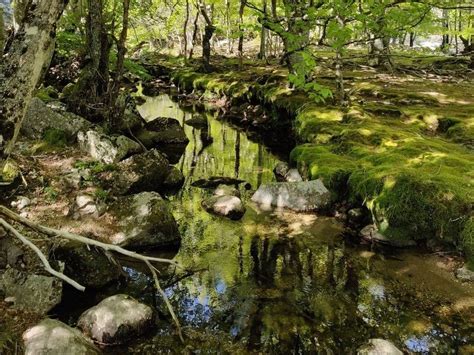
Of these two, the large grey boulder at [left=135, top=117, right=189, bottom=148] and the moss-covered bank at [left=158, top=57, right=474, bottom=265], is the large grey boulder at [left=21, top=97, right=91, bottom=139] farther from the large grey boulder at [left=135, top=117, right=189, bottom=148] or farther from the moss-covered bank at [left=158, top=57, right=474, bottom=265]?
the moss-covered bank at [left=158, top=57, right=474, bottom=265]

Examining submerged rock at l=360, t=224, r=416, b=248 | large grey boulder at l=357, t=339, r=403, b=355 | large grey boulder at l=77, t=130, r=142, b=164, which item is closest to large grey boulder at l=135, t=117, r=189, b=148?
large grey boulder at l=77, t=130, r=142, b=164

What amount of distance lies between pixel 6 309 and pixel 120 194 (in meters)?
3.69

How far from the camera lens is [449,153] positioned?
863cm

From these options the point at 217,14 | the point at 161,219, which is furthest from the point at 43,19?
the point at 217,14

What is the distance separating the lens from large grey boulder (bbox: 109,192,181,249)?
22.6 feet

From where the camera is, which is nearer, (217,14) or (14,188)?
(14,188)

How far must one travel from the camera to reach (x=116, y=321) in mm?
4840

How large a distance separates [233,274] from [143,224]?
1.74 metres

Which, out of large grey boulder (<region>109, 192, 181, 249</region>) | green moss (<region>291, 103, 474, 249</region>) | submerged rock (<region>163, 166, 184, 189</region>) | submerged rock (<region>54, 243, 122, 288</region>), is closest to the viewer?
submerged rock (<region>54, 243, 122, 288</region>)

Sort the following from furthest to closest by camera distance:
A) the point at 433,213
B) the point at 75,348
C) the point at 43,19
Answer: the point at 433,213 → the point at 75,348 → the point at 43,19

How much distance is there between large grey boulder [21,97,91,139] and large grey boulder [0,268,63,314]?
554 cm

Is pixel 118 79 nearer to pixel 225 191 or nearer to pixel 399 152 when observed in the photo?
pixel 225 191

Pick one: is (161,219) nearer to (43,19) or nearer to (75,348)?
(75,348)

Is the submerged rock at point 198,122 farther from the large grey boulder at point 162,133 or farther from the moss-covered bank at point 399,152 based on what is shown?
the moss-covered bank at point 399,152
